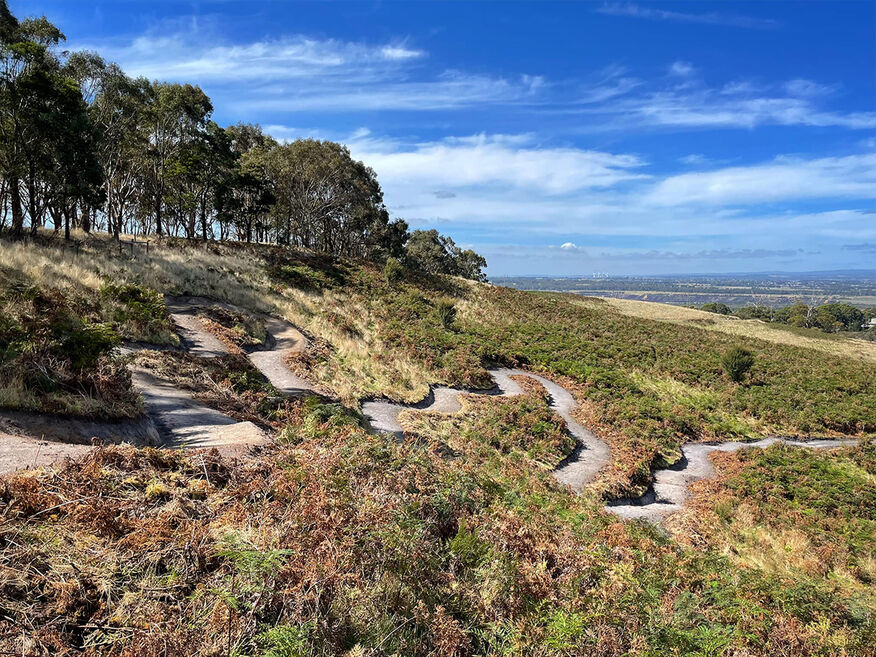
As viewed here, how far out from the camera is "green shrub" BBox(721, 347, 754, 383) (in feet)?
83.5

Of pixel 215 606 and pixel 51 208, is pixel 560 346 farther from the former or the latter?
pixel 51 208

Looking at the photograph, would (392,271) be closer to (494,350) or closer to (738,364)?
(494,350)

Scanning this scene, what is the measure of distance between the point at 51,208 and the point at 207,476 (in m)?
38.0

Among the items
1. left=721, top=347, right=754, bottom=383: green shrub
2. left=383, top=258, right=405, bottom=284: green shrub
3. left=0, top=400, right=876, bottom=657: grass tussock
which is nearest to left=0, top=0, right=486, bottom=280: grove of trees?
left=383, top=258, right=405, bottom=284: green shrub

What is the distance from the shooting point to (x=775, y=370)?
2734 centimetres

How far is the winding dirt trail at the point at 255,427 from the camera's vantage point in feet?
17.6

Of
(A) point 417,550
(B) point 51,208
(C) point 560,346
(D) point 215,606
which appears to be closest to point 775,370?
(C) point 560,346

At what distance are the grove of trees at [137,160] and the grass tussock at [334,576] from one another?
79.0 ft

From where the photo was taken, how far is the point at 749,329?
45219mm

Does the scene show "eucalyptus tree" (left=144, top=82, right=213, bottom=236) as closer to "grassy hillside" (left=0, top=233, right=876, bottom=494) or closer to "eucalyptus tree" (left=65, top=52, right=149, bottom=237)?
"eucalyptus tree" (left=65, top=52, right=149, bottom=237)

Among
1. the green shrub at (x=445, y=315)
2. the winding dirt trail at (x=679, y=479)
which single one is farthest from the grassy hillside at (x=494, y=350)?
the winding dirt trail at (x=679, y=479)

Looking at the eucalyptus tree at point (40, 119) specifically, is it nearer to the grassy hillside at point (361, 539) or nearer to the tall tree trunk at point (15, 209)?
the tall tree trunk at point (15, 209)

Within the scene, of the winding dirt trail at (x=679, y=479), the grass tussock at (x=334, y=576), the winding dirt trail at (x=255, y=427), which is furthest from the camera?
the winding dirt trail at (x=679, y=479)

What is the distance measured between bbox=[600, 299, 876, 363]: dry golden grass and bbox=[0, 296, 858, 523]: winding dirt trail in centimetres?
2610
